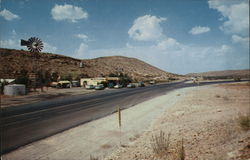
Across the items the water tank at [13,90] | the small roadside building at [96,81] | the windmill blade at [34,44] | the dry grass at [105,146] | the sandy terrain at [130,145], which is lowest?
the dry grass at [105,146]

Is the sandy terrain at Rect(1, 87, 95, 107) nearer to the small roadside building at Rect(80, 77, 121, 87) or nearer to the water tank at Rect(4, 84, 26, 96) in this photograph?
the water tank at Rect(4, 84, 26, 96)

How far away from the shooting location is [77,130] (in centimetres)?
827

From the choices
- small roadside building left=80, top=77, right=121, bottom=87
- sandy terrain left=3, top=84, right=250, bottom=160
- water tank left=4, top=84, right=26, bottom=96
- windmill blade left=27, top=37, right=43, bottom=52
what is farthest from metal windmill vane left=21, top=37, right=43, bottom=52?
sandy terrain left=3, top=84, right=250, bottom=160

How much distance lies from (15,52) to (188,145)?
89.8 metres

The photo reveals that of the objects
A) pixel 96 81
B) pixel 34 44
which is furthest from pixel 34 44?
pixel 96 81

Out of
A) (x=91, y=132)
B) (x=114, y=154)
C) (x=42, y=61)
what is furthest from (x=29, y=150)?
(x=42, y=61)

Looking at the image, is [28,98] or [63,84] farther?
[63,84]

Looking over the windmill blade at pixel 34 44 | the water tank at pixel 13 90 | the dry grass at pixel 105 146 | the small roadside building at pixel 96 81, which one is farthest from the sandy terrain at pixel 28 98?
the dry grass at pixel 105 146

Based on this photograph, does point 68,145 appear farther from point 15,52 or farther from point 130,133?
point 15,52

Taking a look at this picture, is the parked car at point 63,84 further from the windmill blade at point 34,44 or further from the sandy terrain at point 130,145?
the sandy terrain at point 130,145

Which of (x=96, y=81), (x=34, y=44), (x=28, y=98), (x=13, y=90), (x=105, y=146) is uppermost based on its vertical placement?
(x=34, y=44)

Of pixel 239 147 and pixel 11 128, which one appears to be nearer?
pixel 239 147

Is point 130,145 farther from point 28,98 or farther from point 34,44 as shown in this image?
point 34,44

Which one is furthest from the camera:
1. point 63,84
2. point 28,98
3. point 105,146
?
point 63,84
